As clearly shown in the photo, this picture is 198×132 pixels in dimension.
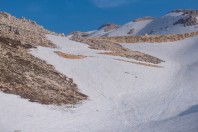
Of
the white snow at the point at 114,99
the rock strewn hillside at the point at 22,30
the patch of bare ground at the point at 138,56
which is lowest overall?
the white snow at the point at 114,99

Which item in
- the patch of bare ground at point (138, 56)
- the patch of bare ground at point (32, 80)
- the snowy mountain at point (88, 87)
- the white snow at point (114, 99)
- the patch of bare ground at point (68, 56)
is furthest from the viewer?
the patch of bare ground at point (138, 56)

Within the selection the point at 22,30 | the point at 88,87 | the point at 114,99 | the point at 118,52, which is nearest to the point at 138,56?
the point at 118,52

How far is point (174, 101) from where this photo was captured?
1519 inches

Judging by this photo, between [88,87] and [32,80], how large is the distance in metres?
7.63

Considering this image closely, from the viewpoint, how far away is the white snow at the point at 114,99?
1097 inches

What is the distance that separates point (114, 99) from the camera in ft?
132

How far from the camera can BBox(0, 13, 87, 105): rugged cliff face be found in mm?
33906

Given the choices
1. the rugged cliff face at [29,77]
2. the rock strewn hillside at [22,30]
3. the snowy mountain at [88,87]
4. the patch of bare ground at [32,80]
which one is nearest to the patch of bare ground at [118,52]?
the snowy mountain at [88,87]

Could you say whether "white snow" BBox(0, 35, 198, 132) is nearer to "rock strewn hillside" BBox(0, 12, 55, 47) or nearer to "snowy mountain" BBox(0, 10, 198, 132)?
"snowy mountain" BBox(0, 10, 198, 132)

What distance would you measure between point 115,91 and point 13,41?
Result: 45.2ft

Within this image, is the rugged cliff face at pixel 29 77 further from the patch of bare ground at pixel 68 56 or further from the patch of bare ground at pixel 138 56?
the patch of bare ground at pixel 138 56

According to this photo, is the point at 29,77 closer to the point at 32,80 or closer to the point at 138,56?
the point at 32,80

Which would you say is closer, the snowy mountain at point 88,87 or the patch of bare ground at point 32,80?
the snowy mountain at point 88,87

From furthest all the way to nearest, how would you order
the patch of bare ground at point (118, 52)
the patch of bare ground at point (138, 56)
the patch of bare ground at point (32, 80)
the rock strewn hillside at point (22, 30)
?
the patch of bare ground at point (118, 52) < the patch of bare ground at point (138, 56) < the rock strewn hillside at point (22, 30) < the patch of bare ground at point (32, 80)
